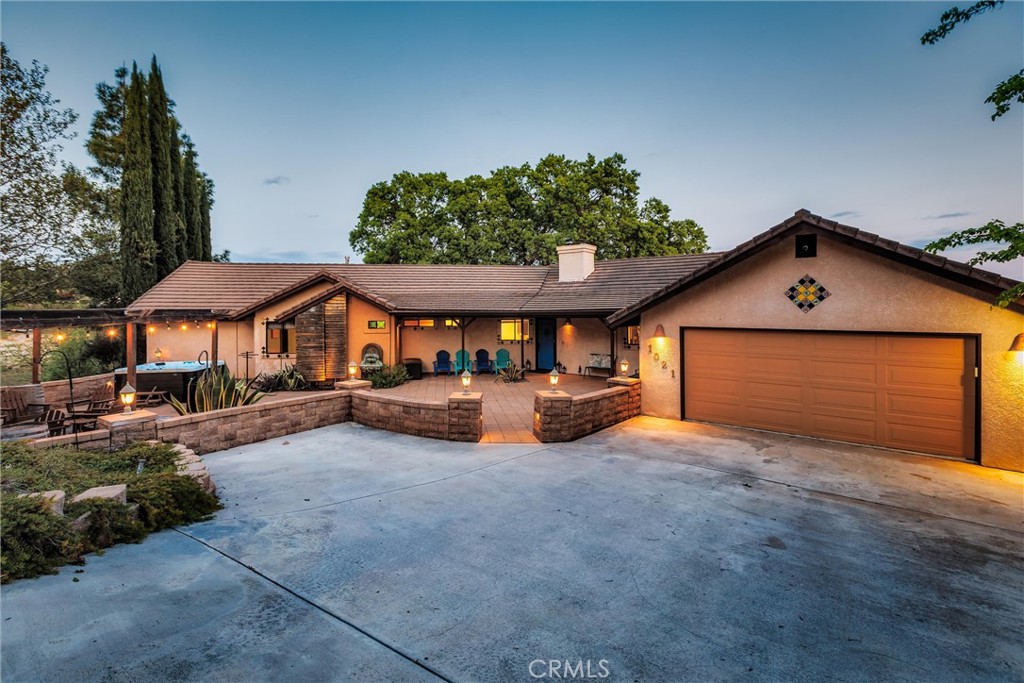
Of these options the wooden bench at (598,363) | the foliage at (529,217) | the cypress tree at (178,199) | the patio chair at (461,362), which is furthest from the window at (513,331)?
the cypress tree at (178,199)

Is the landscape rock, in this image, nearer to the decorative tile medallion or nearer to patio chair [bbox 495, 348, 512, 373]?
the decorative tile medallion

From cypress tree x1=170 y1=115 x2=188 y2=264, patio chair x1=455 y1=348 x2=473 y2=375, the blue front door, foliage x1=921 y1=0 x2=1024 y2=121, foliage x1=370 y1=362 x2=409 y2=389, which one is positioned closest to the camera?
foliage x1=921 y1=0 x2=1024 y2=121

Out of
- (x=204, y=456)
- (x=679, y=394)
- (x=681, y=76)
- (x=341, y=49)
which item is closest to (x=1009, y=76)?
(x=679, y=394)

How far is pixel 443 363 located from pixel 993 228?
16.1 meters

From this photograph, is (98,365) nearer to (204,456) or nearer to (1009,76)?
(204,456)

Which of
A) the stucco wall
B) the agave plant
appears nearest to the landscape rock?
the agave plant

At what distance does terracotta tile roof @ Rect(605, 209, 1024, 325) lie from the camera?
23.3 feet

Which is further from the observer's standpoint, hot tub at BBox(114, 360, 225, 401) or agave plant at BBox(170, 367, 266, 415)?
hot tub at BBox(114, 360, 225, 401)

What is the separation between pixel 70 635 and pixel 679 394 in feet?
34.5

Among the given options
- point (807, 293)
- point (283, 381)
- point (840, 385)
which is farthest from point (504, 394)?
point (840, 385)

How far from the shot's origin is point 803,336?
912 cm

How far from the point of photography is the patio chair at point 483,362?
19016 mm

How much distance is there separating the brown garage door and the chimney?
862cm

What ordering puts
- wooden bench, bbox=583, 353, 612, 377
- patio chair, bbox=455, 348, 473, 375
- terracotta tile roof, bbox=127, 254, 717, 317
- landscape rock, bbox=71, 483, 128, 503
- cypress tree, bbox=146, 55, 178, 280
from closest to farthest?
landscape rock, bbox=71, 483, 128, 503 → terracotta tile roof, bbox=127, 254, 717, 317 → wooden bench, bbox=583, 353, 612, 377 → patio chair, bbox=455, 348, 473, 375 → cypress tree, bbox=146, 55, 178, 280
